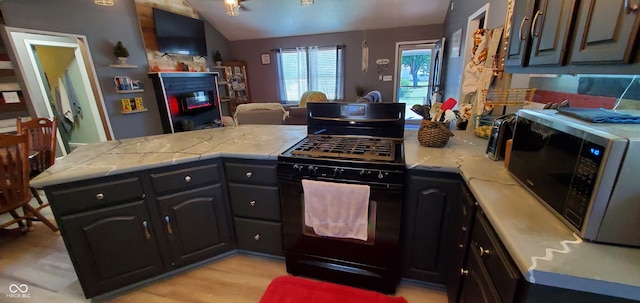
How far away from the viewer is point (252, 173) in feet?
5.56

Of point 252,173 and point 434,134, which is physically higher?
point 434,134

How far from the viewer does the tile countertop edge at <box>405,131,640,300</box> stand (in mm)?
631

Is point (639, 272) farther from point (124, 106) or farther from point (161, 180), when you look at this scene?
point (124, 106)

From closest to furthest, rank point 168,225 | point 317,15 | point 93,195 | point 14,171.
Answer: point 93,195 < point 168,225 < point 14,171 < point 317,15

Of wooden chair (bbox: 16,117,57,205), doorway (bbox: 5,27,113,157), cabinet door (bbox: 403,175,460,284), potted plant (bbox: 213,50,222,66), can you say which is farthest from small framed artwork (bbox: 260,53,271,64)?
cabinet door (bbox: 403,175,460,284)

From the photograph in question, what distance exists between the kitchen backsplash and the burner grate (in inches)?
37.5

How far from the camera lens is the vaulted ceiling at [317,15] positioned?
5164mm

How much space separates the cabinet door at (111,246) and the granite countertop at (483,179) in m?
0.26

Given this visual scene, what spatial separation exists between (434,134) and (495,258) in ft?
2.88

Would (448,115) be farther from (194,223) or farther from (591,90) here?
(194,223)

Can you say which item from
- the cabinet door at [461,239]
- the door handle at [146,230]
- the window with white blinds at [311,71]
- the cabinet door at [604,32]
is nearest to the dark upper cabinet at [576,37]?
the cabinet door at [604,32]

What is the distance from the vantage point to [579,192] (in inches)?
29.9

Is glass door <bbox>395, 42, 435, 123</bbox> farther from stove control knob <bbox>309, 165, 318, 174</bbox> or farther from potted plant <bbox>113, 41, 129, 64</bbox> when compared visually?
potted plant <bbox>113, 41, 129, 64</bbox>

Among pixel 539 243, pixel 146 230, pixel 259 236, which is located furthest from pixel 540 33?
pixel 146 230
